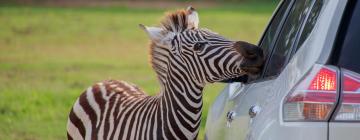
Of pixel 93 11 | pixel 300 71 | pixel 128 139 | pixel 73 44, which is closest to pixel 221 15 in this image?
pixel 93 11

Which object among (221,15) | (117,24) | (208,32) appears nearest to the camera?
(208,32)

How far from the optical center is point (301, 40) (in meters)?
4.41

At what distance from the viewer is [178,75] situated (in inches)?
234

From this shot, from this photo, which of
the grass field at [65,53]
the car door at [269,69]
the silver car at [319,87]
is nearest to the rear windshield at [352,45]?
the silver car at [319,87]

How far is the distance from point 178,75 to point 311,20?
1623 mm

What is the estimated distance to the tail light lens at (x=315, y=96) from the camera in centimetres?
378

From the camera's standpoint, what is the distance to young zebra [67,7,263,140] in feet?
18.1

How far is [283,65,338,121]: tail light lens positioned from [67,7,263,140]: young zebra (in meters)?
1.35

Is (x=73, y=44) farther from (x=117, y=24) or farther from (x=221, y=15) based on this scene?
(x=221, y=15)

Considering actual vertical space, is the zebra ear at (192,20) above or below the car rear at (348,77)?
above

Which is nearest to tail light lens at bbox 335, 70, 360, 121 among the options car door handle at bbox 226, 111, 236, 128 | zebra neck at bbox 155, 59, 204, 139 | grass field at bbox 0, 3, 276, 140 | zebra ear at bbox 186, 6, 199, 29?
car door handle at bbox 226, 111, 236, 128

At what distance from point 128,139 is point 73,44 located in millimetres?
20733

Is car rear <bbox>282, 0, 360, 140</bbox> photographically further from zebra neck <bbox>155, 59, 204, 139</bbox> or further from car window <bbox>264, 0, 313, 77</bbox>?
zebra neck <bbox>155, 59, 204, 139</bbox>

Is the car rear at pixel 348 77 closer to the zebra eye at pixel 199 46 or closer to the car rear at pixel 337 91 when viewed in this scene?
the car rear at pixel 337 91
